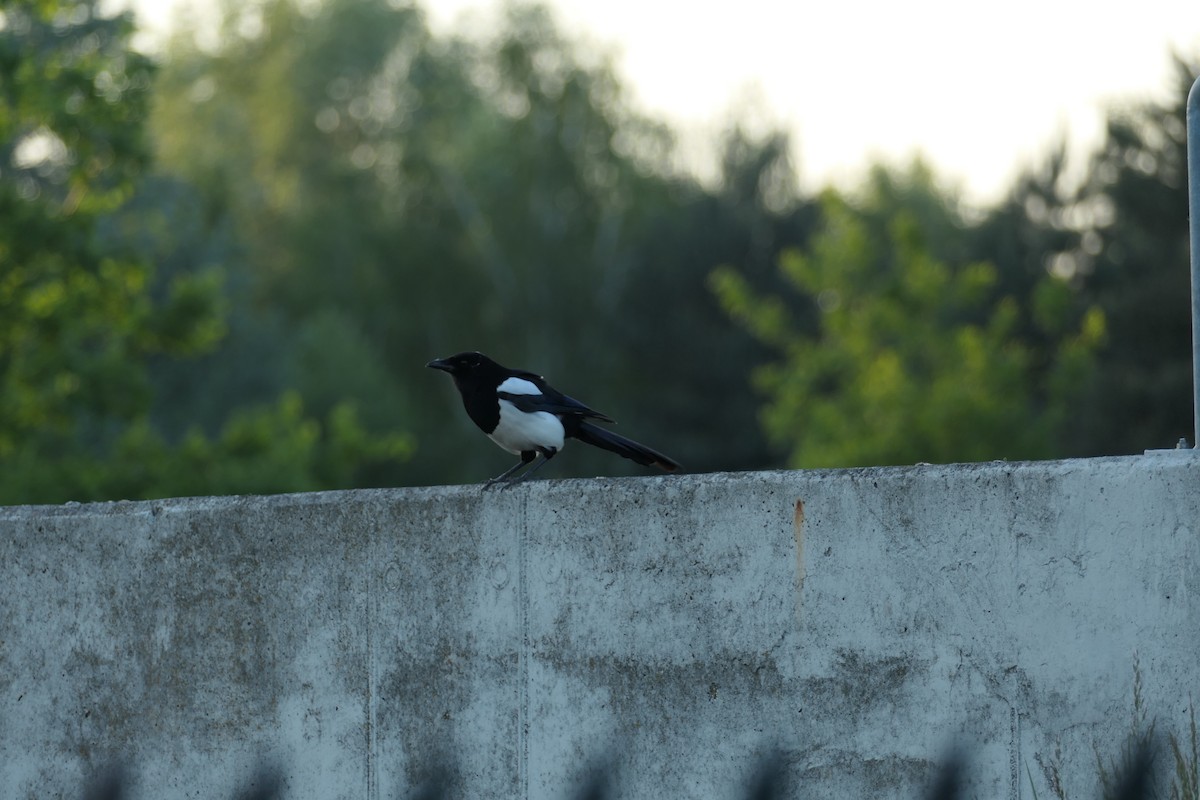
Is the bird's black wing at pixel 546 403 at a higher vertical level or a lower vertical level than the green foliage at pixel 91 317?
lower

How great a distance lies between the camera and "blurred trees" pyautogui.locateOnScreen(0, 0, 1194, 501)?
22203mm

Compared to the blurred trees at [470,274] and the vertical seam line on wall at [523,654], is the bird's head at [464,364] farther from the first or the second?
the blurred trees at [470,274]

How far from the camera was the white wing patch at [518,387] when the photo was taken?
6840 millimetres

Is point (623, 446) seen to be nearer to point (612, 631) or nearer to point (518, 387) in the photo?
point (518, 387)

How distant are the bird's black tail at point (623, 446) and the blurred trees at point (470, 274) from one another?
15.8 m

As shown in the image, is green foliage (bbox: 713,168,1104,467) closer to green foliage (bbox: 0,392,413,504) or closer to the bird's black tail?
green foliage (bbox: 0,392,413,504)

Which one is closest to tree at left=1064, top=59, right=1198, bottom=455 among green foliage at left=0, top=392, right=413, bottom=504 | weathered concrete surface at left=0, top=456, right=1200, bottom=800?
green foliage at left=0, top=392, right=413, bottom=504

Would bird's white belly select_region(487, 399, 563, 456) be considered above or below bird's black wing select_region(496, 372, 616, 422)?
below

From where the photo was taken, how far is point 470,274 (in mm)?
51562

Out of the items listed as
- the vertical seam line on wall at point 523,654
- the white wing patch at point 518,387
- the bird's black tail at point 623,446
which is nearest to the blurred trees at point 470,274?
the white wing patch at point 518,387

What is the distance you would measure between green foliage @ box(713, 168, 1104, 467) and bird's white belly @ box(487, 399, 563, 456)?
2415 cm

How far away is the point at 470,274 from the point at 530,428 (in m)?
45.1

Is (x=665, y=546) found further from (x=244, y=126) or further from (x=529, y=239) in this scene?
(x=244, y=126)

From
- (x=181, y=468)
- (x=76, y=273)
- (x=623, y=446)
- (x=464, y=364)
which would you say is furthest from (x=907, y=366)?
(x=623, y=446)
